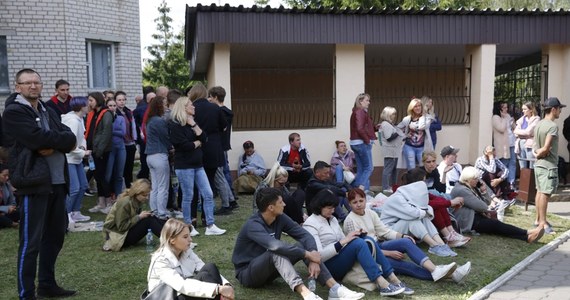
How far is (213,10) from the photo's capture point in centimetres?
989

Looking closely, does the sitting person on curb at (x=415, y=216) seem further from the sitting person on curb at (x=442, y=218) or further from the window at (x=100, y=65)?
the window at (x=100, y=65)

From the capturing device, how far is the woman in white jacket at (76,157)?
715 centimetres

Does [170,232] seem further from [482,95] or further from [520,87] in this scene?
[520,87]

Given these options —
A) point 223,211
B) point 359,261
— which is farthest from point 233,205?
point 359,261

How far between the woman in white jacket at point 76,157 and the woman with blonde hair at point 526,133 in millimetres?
7540

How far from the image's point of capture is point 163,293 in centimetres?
408

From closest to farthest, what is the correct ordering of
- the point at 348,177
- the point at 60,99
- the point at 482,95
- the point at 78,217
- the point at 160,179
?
the point at 160,179 → the point at 78,217 → the point at 60,99 → the point at 348,177 → the point at 482,95

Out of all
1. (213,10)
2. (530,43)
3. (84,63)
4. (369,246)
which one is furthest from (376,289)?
(84,63)

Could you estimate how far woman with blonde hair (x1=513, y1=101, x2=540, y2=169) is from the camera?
10008 mm

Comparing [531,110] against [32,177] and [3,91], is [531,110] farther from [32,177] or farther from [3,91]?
[3,91]

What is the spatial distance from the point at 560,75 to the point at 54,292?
11028 mm

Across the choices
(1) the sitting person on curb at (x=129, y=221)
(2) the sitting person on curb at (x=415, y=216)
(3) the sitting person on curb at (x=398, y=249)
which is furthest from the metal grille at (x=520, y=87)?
(1) the sitting person on curb at (x=129, y=221)

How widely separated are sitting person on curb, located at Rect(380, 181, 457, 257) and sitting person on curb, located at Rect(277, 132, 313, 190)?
331 centimetres

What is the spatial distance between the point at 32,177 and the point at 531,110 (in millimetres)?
8807
